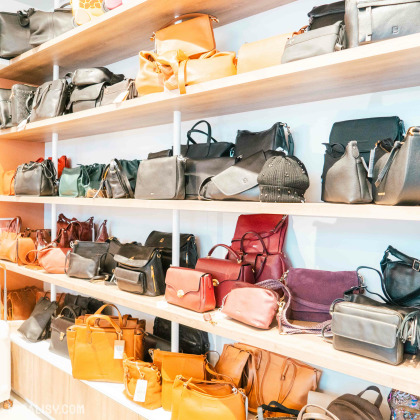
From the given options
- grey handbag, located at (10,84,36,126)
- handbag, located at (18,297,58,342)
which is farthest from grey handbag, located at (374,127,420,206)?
grey handbag, located at (10,84,36,126)

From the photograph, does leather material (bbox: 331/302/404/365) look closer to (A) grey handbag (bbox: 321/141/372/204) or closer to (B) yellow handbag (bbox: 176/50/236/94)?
(A) grey handbag (bbox: 321/141/372/204)

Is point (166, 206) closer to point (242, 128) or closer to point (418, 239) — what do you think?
point (242, 128)

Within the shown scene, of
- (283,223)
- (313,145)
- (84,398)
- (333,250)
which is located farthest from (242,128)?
(84,398)

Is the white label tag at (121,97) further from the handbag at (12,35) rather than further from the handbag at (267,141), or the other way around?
the handbag at (12,35)

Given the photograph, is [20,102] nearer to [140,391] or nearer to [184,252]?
[184,252]

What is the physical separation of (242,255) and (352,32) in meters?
1.04

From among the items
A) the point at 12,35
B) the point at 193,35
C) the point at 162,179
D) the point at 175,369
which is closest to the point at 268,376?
the point at 175,369

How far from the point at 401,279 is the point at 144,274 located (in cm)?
121

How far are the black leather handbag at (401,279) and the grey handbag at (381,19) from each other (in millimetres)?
764

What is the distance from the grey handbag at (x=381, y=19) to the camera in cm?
121

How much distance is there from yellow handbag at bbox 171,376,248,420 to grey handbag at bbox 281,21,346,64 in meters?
1.40

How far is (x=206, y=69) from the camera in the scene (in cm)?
175

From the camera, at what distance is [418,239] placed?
61.0 inches

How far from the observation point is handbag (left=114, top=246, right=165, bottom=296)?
6.74 ft
